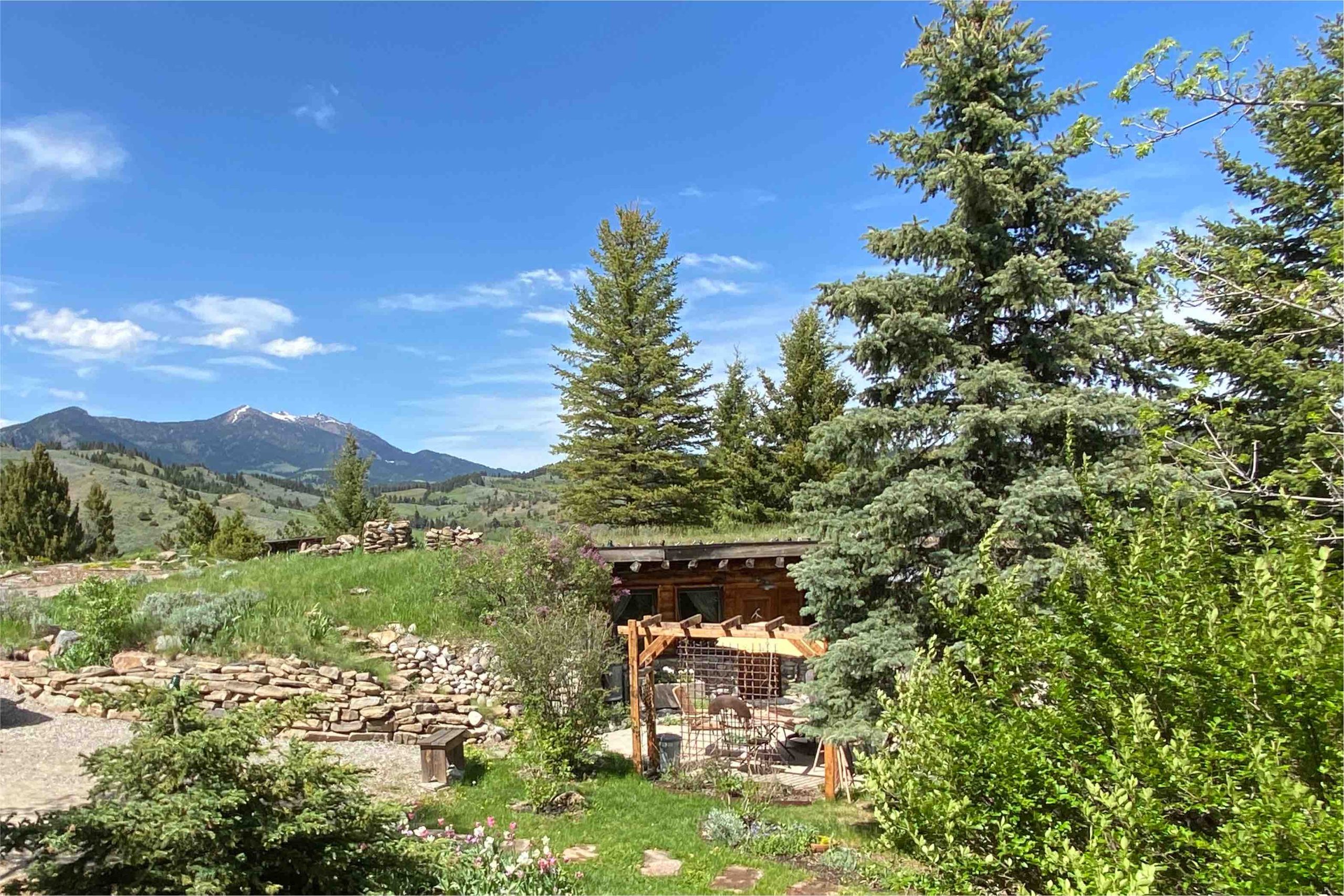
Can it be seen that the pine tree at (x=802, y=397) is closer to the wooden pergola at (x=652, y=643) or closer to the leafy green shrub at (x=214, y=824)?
the wooden pergola at (x=652, y=643)

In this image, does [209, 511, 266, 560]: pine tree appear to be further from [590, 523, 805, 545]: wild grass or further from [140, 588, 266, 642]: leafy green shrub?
[590, 523, 805, 545]: wild grass

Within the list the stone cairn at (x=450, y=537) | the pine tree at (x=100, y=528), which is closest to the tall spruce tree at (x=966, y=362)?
the stone cairn at (x=450, y=537)

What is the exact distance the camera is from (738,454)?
83.6ft

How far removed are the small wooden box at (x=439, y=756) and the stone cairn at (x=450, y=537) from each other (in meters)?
7.35

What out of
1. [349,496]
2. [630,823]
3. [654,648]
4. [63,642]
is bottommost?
[630,823]

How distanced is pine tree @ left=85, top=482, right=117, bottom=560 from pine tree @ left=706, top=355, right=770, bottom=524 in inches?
1050

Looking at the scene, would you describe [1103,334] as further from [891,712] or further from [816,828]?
[816,828]

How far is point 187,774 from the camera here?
4.08 m

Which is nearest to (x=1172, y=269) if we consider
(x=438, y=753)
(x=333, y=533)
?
(x=438, y=753)

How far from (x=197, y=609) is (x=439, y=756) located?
585 cm

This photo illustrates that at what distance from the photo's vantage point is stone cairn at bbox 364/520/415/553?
720 inches

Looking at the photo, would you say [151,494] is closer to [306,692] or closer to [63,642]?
[63,642]

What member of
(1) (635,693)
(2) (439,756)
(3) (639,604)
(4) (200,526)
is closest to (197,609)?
(2) (439,756)

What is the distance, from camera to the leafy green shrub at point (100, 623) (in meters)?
11.0
